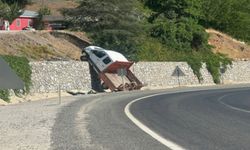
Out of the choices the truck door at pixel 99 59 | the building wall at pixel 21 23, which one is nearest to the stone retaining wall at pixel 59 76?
the truck door at pixel 99 59

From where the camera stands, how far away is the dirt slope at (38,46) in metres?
50.0

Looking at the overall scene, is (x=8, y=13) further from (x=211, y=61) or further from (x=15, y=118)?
(x=15, y=118)

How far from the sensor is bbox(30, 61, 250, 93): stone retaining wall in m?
41.6

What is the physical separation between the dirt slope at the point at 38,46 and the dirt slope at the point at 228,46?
87.3 feet

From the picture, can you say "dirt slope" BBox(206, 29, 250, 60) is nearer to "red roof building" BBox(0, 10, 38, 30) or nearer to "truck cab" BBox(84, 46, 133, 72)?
"red roof building" BBox(0, 10, 38, 30)

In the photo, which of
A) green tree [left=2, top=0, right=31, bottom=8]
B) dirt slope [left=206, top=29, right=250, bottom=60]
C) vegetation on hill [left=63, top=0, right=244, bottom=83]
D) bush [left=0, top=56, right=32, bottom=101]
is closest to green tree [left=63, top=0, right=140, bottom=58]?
vegetation on hill [left=63, top=0, right=244, bottom=83]

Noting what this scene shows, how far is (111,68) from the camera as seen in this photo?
45.9 meters

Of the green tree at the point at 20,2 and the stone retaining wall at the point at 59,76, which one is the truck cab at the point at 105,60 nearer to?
the stone retaining wall at the point at 59,76

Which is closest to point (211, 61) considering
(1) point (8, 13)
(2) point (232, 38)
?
(2) point (232, 38)

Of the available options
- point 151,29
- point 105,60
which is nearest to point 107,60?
point 105,60

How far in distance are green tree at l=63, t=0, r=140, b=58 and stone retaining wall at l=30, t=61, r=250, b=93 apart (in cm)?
345

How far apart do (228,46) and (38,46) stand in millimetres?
35645

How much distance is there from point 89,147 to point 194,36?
212 feet

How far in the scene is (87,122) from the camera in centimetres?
1675
